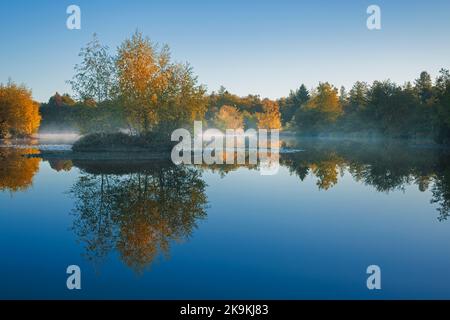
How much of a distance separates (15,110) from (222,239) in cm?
7074

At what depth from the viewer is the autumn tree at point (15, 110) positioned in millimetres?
68312

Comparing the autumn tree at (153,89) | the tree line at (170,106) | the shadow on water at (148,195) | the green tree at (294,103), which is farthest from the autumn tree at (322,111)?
the shadow on water at (148,195)

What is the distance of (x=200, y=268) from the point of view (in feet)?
27.7

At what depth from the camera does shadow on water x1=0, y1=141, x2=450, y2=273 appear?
33.4ft

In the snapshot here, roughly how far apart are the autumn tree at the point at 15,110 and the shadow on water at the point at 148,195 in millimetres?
45794

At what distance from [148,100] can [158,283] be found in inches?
1358

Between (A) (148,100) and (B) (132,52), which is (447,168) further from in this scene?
(B) (132,52)

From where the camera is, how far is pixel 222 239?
35.3ft

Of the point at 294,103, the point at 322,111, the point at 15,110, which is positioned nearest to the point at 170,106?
the point at 15,110

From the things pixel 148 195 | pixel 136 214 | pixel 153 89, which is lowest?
pixel 136 214

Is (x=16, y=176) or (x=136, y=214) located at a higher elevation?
(x=16, y=176)

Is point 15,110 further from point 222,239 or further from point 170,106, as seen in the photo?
point 222,239

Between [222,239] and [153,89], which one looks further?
[153,89]

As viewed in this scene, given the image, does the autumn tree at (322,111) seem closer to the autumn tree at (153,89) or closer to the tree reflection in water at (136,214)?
the autumn tree at (153,89)
